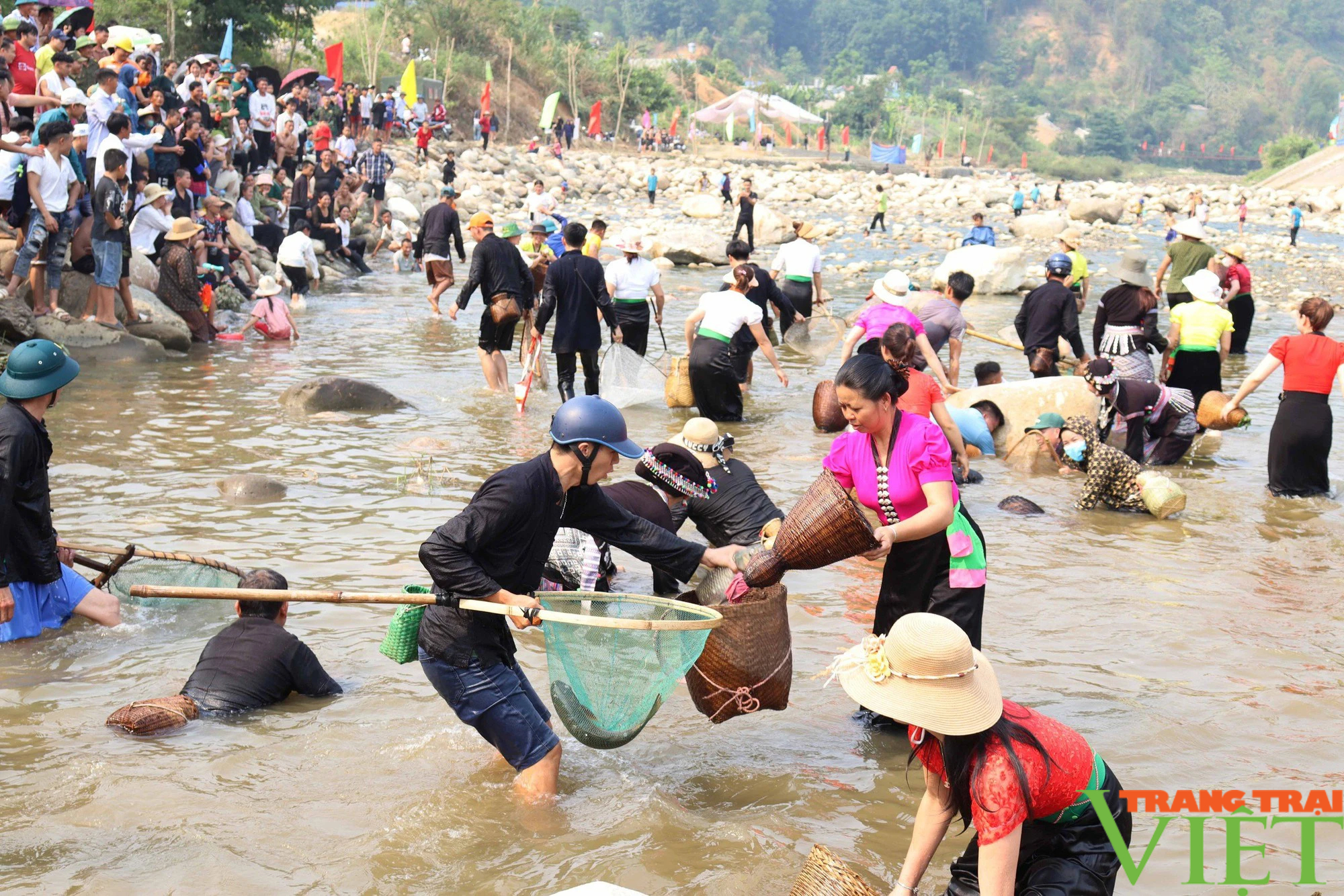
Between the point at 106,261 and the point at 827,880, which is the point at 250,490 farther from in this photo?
the point at 827,880

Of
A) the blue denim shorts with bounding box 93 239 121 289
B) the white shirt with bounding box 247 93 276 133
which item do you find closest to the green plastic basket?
the blue denim shorts with bounding box 93 239 121 289

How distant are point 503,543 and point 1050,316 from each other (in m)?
8.34

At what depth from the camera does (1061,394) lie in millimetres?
10406

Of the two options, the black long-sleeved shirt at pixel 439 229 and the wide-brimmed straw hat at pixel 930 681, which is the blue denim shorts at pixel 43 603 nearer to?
A: the wide-brimmed straw hat at pixel 930 681

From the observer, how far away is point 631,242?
11422 millimetres

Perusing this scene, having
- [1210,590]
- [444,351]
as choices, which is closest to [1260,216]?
[444,351]

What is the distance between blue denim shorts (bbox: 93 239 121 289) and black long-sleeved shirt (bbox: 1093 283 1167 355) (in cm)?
903

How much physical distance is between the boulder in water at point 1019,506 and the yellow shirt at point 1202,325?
2785 millimetres

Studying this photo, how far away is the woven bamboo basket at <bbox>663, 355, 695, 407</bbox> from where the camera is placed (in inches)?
448

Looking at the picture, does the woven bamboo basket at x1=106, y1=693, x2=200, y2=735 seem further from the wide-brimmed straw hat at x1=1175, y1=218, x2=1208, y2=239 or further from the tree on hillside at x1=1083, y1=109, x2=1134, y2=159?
the tree on hillside at x1=1083, y1=109, x2=1134, y2=159

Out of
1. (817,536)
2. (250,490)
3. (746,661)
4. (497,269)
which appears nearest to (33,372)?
(250,490)

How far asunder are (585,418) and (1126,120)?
125 m

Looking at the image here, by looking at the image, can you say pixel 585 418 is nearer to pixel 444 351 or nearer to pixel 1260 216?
pixel 444 351

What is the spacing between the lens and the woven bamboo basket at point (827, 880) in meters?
3.24
